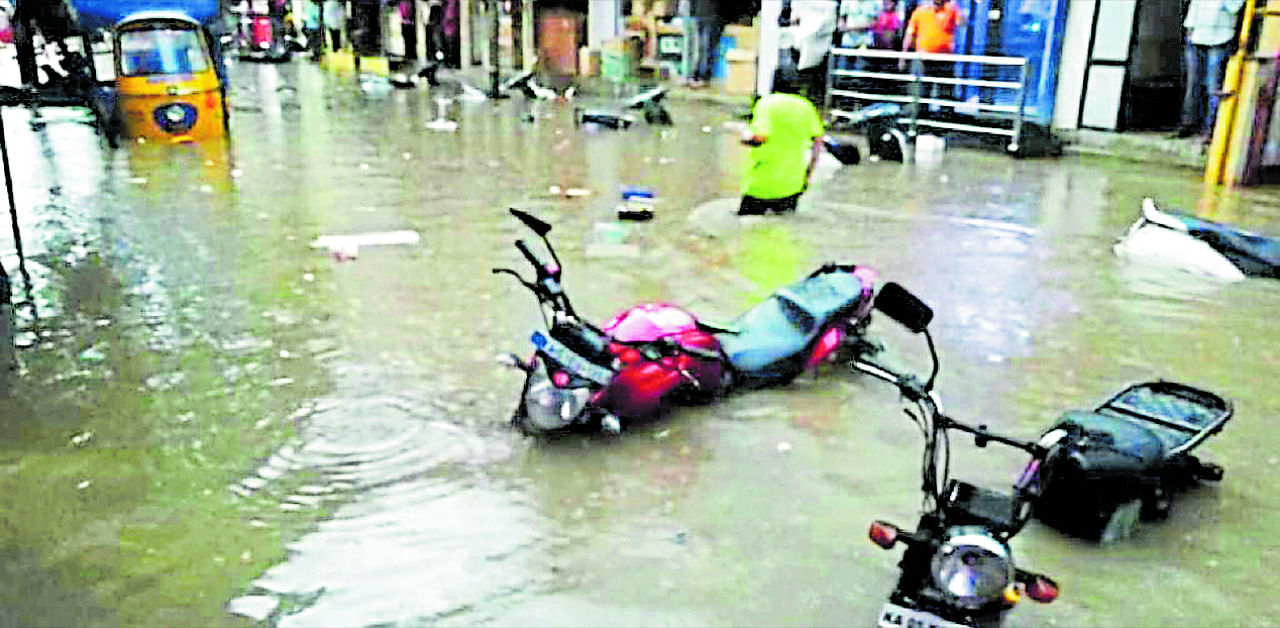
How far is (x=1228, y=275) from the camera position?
5.58m

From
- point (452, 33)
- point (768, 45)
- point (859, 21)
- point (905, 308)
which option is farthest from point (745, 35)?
point (905, 308)

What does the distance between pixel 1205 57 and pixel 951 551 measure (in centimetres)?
882

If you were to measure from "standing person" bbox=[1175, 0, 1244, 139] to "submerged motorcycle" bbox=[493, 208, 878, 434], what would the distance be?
5824 millimetres

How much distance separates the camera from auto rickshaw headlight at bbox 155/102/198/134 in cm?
1054

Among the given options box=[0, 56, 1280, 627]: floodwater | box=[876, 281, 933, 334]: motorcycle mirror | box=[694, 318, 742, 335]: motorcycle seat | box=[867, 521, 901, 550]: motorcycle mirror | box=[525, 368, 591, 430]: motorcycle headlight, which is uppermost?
box=[876, 281, 933, 334]: motorcycle mirror

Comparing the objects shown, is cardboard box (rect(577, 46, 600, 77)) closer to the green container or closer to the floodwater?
the green container

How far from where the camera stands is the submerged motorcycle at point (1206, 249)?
5.63 m

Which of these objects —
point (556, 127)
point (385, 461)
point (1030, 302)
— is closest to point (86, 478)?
point (385, 461)

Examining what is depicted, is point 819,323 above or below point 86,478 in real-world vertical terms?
above

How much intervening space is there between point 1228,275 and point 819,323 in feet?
9.53

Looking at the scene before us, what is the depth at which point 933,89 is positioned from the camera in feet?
38.0

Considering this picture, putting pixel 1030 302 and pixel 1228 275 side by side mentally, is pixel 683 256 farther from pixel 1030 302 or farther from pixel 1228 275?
pixel 1228 275

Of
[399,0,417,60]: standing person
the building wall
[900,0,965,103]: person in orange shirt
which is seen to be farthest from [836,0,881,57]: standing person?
[399,0,417,60]: standing person

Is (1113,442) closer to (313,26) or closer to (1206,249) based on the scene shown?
(1206,249)
